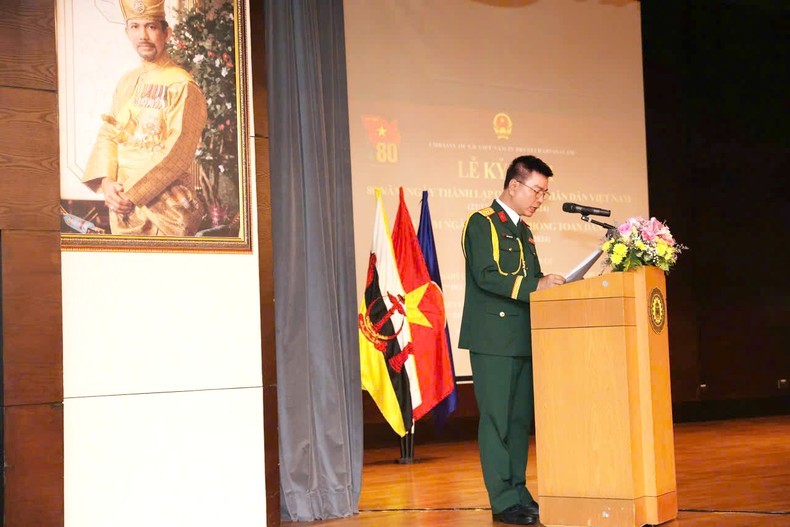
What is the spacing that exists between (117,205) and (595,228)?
16.3 feet

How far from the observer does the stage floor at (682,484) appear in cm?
429

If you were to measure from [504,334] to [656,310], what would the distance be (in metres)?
0.64

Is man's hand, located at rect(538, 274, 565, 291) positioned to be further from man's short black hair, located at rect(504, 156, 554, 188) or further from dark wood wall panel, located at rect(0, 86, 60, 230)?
dark wood wall panel, located at rect(0, 86, 60, 230)

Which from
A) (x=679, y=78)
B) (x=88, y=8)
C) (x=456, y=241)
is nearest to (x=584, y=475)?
(x=88, y=8)

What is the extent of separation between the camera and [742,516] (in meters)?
4.15

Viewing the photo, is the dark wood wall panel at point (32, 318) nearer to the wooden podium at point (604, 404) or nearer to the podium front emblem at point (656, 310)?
the wooden podium at point (604, 404)

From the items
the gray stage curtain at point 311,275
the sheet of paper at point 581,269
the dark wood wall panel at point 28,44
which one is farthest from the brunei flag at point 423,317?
the dark wood wall panel at point 28,44

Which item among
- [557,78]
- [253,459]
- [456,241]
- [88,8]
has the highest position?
→ [557,78]

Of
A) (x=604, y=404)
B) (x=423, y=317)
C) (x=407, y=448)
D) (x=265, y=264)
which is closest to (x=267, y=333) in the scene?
(x=265, y=264)

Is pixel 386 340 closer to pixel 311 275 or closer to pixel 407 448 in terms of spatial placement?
pixel 407 448

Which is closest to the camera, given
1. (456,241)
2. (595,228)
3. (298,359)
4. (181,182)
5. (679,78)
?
(181,182)

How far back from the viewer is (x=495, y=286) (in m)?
4.20

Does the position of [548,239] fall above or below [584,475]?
above

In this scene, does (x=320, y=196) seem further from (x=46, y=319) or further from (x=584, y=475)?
(x=584, y=475)
